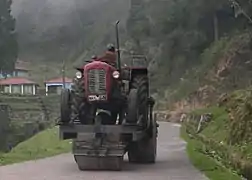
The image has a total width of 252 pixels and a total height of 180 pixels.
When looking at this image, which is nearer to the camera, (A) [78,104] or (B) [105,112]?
(A) [78,104]

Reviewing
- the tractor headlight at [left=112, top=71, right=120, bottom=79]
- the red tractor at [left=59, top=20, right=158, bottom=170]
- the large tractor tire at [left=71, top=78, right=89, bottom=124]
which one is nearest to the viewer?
the red tractor at [left=59, top=20, right=158, bottom=170]

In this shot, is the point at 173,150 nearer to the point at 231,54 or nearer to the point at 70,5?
the point at 231,54

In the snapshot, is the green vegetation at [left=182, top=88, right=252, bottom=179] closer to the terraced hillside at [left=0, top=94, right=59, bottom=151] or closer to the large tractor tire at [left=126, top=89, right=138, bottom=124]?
the large tractor tire at [left=126, top=89, right=138, bottom=124]

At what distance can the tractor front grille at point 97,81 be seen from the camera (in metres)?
15.2

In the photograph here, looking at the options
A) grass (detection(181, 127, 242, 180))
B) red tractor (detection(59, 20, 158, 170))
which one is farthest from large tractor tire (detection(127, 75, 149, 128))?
grass (detection(181, 127, 242, 180))

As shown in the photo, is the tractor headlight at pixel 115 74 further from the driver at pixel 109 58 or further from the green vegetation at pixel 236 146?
the green vegetation at pixel 236 146

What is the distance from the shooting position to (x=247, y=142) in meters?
15.1

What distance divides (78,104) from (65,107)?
1.09 feet

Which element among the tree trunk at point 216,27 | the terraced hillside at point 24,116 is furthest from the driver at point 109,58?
the tree trunk at point 216,27

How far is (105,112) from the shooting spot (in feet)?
52.7

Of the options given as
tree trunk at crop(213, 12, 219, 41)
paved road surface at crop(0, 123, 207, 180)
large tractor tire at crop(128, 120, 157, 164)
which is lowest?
paved road surface at crop(0, 123, 207, 180)

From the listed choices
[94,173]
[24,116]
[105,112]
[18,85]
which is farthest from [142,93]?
[18,85]

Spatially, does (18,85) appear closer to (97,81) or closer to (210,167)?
(97,81)

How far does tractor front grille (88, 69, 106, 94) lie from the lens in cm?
1521
